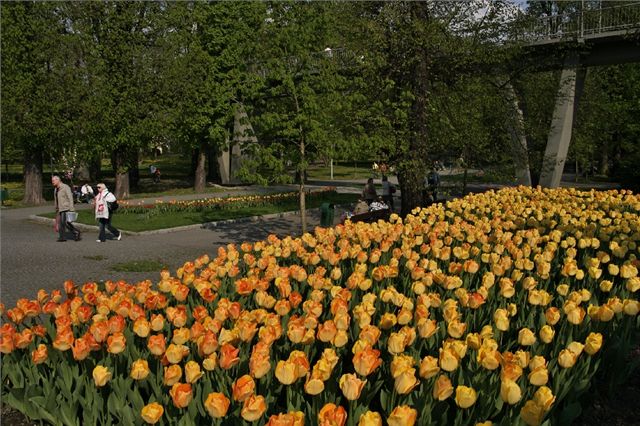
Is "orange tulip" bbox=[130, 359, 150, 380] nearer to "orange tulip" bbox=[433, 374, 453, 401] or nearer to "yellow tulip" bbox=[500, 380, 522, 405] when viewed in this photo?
"orange tulip" bbox=[433, 374, 453, 401]

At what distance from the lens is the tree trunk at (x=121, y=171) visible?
28.3 meters

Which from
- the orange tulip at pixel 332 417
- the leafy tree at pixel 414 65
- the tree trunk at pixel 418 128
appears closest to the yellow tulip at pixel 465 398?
the orange tulip at pixel 332 417

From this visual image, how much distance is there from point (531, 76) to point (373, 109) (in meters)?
9.89

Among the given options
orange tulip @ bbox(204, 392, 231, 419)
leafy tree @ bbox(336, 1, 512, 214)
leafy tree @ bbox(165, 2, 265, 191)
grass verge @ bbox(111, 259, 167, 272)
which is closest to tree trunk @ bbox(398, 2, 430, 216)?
leafy tree @ bbox(336, 1, 512, 214)

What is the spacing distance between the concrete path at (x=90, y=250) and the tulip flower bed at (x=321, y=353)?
17.8ft

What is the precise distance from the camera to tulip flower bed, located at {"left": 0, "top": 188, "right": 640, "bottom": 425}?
10.1ft

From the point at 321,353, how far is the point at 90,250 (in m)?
11.3

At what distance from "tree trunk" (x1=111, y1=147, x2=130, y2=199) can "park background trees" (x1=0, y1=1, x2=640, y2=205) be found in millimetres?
68

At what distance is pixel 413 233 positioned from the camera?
758 cm

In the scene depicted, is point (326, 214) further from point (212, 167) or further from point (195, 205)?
point (212, 167)

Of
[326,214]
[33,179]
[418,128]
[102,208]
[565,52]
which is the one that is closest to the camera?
[418,128]

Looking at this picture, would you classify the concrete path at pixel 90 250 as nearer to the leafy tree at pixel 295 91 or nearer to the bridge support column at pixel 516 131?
the leafy tree at pixel 295 91

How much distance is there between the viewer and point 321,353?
165 inches

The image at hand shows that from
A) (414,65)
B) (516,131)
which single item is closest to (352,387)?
(414,65)
